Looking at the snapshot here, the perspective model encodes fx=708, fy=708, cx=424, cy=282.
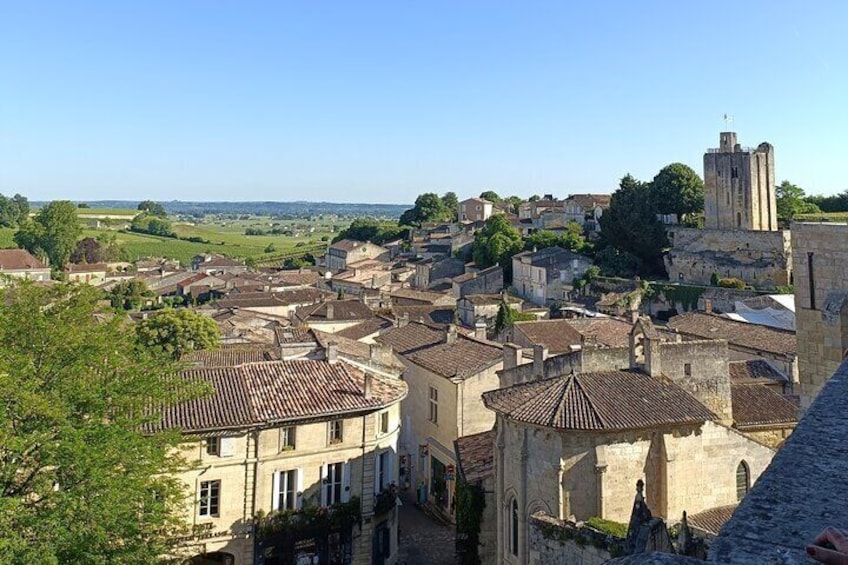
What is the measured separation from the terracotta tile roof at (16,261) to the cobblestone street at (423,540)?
8354 centimetres

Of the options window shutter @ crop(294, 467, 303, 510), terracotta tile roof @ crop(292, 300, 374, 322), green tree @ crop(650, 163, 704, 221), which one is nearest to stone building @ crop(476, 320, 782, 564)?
window shutter @ crop(294, 467, 303, 510)

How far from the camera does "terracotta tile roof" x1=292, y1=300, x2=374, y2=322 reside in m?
51.2

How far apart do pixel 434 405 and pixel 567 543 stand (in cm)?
1590

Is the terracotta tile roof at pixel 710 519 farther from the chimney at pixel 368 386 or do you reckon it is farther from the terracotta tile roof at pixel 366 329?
the terracotta tile roof at pixel 366 329

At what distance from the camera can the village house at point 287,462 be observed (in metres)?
21.5

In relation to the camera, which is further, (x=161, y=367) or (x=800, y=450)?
(x=161, y=367)

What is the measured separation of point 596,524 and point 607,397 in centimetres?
413

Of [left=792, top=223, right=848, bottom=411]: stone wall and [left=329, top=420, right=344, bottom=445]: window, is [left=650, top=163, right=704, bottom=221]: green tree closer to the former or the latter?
[left=329, top=420, right=344, bottom=445]: window

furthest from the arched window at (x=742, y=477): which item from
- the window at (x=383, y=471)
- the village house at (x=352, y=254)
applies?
the village house at (x=352, y=254)

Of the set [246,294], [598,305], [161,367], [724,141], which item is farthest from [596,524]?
[724,141]

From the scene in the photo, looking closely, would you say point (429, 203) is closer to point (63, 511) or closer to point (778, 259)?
point (778, 259)

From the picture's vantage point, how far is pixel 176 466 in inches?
701

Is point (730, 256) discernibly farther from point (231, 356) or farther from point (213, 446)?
point (213, 446)

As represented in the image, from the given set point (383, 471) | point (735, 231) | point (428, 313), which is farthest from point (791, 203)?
point (383, 471)
